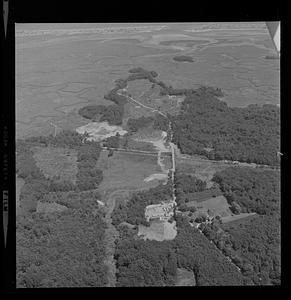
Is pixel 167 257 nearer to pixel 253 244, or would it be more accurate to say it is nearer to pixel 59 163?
pixel 253 244

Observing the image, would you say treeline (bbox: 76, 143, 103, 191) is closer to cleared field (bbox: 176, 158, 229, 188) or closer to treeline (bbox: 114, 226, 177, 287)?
treeline (bbox: 114, 226, 177, 287)

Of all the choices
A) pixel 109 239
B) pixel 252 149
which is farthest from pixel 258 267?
pixel 109 239

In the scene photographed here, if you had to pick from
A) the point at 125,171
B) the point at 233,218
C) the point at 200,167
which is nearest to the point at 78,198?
the point at 125,171

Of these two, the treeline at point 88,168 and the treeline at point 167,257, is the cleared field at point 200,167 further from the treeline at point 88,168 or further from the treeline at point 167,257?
the treeline at point 88,168

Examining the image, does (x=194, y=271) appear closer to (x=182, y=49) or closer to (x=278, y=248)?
(x=278, y=248)

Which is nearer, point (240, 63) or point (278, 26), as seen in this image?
point (278, 26)

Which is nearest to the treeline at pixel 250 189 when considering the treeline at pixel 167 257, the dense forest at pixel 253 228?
the dense forest at pixel 253 228
